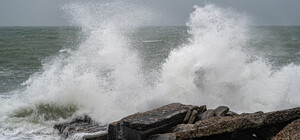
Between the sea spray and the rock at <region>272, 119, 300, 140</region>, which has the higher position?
the sea spray

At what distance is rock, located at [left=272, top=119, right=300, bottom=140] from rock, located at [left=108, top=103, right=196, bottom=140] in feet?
5.17

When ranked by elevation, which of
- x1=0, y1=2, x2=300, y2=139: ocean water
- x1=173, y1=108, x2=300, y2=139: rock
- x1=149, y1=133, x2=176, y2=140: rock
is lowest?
x1=149, y1=133, x2=176, y2=140: rock

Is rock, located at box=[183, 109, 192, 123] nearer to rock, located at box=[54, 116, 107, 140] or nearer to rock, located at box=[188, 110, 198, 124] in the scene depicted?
rock, located at box=[188, 110, 198, 124]

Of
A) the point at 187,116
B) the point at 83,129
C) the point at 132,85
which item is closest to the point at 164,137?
the point at 187,116

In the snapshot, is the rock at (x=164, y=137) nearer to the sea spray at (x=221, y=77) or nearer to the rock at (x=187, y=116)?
the rock at (x=187, y=116)

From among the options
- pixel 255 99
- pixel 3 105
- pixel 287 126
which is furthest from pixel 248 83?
pixel 3 105

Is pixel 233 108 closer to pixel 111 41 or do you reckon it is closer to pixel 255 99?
pixel 255 99

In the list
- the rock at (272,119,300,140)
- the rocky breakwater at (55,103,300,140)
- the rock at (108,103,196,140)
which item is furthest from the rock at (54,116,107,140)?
the rock at (272,119,300,140)

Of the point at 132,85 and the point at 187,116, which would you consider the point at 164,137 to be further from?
the point at 132,85

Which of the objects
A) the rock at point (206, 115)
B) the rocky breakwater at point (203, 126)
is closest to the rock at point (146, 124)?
the rocky breakwater at point (203, 126)

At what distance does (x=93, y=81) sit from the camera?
8812mm

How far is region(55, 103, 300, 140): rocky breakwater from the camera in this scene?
4430mm

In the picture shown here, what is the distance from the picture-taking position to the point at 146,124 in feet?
15.6

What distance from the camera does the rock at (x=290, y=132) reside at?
4.04 m
